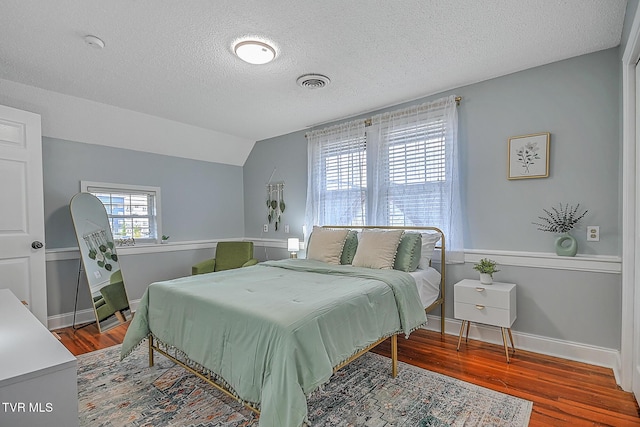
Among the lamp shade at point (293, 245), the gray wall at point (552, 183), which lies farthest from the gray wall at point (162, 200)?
the gray wall at point (552, 183)

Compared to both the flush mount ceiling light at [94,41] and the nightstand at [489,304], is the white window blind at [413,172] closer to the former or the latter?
the nightstand at [489,304]

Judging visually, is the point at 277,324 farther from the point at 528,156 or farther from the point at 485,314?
the point at 528,156

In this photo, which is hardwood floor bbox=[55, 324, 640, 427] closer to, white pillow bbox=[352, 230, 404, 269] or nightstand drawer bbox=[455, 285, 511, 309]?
nightstand drawer bbox=[455, 285, 511, 309]

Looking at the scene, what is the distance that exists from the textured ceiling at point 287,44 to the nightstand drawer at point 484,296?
6.32 feet

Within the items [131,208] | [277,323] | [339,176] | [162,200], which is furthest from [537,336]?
[131,208]

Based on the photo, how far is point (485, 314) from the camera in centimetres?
267

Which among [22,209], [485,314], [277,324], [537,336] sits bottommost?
[537,336]

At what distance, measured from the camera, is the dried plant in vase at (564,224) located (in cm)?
258

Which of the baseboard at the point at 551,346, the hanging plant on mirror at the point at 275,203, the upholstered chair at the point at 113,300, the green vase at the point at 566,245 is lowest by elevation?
the baseboard at the point at 551,346

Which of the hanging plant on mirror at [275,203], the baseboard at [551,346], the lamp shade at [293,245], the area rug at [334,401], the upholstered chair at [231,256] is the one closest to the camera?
the area rug at [334,401]

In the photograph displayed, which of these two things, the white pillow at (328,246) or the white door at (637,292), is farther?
the white pillow at (328,246)

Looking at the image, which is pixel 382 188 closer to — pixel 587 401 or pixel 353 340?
pixel 353 340

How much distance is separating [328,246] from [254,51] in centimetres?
198

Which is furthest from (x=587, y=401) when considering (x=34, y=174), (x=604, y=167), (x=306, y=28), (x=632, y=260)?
(x=34, y=174)
